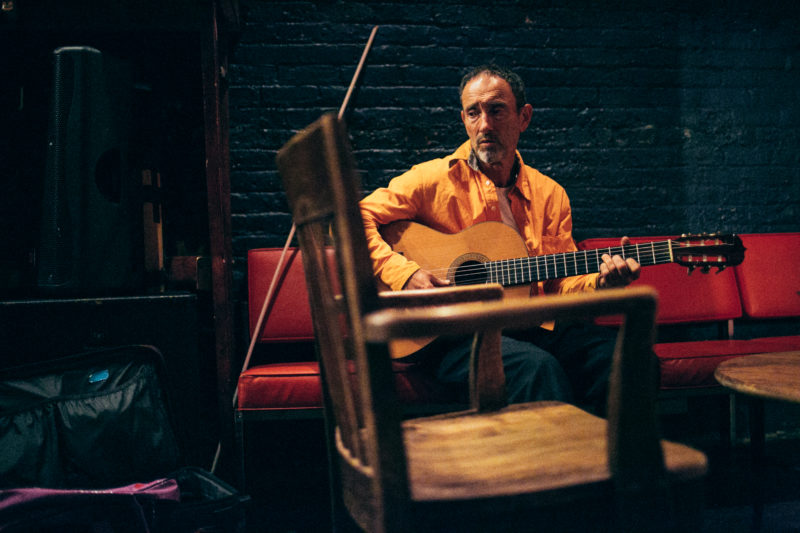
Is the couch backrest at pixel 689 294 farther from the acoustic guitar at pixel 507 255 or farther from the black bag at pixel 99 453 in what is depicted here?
the black bag at pixel 99 453

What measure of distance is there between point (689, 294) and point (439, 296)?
1602 mm

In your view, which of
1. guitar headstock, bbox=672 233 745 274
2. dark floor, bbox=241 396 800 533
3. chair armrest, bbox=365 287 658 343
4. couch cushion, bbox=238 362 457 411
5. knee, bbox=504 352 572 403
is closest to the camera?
chair armrest, bbox=365 287 658 343

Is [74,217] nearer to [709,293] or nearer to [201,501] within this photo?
[201,501]

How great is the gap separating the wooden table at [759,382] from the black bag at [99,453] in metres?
1.32

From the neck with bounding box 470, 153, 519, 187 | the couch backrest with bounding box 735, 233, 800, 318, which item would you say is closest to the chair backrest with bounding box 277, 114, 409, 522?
the neck with bounding box 470, 153, 519, 187

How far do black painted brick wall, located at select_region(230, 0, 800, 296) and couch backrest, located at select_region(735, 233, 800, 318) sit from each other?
12.4 inches

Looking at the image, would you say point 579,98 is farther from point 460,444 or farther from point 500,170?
point 460,444

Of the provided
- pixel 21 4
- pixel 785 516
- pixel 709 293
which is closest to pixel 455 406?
pixel 785 516

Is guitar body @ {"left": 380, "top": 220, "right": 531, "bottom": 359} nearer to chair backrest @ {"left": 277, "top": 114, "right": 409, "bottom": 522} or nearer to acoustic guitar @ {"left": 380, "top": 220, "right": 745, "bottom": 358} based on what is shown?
acoustic guitar @ {"left": 380, "top": 220, "right": 745, "bottom": 358}

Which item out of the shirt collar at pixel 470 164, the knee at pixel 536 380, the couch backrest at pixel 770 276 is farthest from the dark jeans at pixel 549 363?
the couch backrest at pixel 770 276

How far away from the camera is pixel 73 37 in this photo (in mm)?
2133

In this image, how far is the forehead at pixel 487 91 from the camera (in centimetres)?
205

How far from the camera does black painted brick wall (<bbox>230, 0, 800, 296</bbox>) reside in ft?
8.25

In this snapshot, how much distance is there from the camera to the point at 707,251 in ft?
5.53
